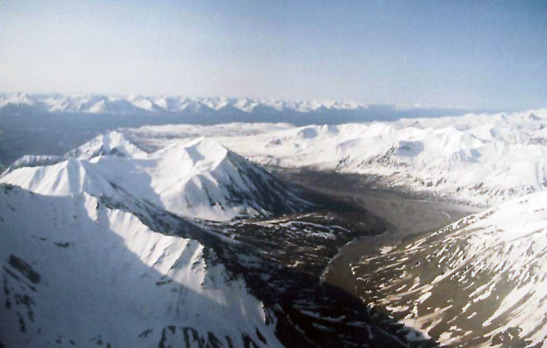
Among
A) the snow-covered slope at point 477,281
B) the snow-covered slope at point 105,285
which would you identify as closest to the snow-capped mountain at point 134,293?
the snow-covered slope at point 105,285

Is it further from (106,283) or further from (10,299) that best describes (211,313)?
(10,299)

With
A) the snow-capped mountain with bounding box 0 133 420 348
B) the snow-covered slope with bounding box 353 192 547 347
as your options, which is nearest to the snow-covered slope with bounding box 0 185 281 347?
the snow-capped mountain with bounding box 0 133 420 348

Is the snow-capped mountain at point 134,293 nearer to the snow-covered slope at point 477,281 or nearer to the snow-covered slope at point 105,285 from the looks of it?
the snow-covered slope at point 105,285

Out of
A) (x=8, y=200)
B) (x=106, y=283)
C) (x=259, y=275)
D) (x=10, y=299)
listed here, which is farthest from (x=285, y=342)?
(x=8, y=200)

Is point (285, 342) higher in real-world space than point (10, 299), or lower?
lower

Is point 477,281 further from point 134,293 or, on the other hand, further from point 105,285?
point 105,285

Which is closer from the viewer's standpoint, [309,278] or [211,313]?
[211,313]

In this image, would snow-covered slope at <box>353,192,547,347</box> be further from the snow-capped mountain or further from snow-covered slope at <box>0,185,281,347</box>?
snow-covered slope at <box>0,185,281,347</box>

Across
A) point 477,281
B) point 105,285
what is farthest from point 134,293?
point 477,281
